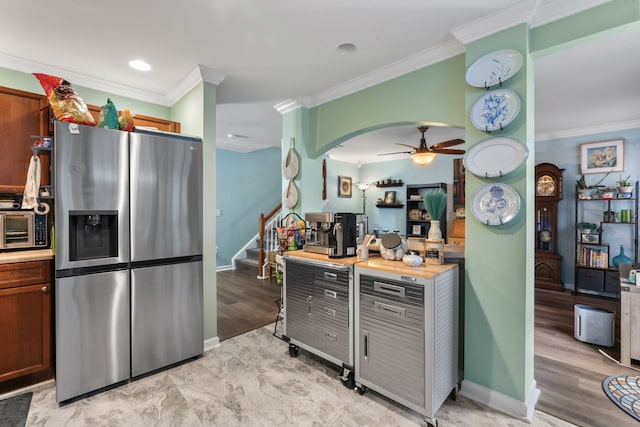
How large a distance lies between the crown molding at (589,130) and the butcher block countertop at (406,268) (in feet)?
14.6

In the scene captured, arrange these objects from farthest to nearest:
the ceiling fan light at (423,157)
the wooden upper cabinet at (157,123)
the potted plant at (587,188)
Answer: the potted plant at (587,188)
the ceiling fan light at (423,157)
the wooden upper cabinet at (157,123)

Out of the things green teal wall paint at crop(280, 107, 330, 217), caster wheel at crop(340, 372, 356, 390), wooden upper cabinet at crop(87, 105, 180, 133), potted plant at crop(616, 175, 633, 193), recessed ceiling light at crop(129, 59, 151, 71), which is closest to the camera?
caster wheel at crop(340, 372, 356, 390)

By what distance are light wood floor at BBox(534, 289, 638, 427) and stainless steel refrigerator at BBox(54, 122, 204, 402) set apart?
283 centimetres

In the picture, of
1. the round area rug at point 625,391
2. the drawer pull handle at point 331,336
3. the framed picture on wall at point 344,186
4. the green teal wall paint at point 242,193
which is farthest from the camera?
the framed picture on wall at point 344,186

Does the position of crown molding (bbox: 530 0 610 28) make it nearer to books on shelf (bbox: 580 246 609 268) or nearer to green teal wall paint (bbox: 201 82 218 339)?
green teal wall paint (bbox: 201 82 218 339)

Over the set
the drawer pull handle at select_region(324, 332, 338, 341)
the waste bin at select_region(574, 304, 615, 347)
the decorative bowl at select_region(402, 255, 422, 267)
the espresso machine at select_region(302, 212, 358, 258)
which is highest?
the espresso machine at select_region(302, 212, 358, 258)

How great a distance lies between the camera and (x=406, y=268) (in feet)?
6.48

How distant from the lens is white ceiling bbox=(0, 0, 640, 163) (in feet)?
6.14

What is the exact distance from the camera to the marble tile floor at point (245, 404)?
184 centimetres

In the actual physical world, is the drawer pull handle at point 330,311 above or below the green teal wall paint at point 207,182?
below

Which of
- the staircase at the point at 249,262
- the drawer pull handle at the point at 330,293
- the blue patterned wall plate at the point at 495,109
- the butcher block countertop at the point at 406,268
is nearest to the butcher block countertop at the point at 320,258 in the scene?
the butcher block countertop at the point at 406,268

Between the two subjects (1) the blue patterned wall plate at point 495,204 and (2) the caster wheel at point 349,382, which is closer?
(1) the blue patterned wall plate at point 495,204

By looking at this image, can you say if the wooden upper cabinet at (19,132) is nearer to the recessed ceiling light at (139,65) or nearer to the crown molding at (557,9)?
the recessed ceiling light at (139,65)

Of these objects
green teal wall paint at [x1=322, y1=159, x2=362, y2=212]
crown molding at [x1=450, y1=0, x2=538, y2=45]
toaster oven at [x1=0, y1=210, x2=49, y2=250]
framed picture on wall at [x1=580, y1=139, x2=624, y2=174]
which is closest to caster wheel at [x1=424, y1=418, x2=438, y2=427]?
crown molding at [x1=450, y1=0, x2=538, y2=45]
